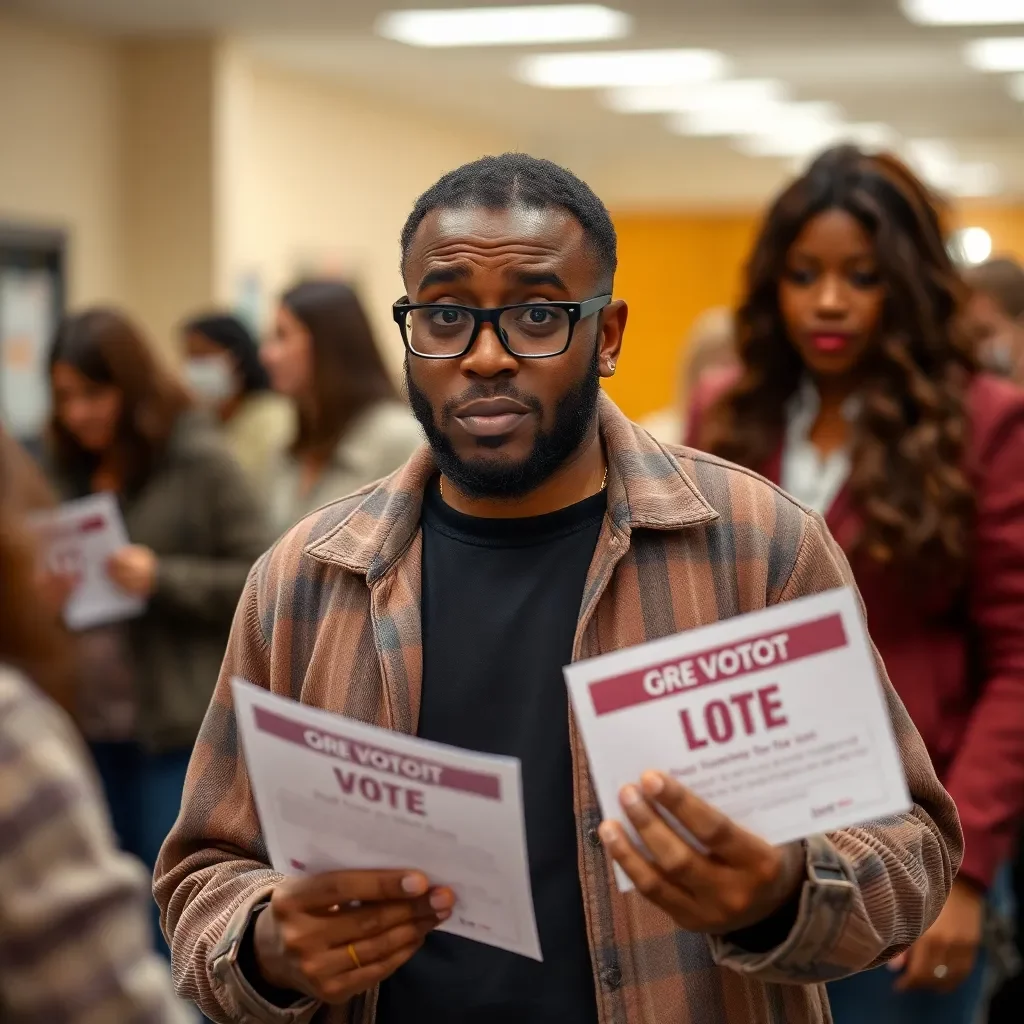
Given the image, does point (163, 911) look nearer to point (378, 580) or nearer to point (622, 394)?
point (378, 580)

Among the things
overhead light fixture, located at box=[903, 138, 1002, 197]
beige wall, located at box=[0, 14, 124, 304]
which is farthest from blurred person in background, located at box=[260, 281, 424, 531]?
overhead light fixture, located at box=[903, 138, 1002, 197]

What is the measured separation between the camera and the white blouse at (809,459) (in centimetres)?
268

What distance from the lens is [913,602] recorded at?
8.39 ft

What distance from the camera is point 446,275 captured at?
5.69 ft

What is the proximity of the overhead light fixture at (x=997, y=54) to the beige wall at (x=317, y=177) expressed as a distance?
13.3ft

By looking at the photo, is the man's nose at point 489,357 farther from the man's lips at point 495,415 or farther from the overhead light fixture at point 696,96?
the overhead light fixture at point 696,96

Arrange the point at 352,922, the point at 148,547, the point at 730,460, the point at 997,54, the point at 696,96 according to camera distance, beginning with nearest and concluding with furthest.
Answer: the point at 352,922 → the point at 730,460 → the point at 148,547 → the point at 997,54 → the point at 696,96

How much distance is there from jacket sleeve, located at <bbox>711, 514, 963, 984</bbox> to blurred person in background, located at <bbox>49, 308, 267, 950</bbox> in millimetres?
2386

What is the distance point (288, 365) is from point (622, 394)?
14945 millimetres

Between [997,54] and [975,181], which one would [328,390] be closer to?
[997,54]

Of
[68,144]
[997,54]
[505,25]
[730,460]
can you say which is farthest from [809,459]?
[997,54]

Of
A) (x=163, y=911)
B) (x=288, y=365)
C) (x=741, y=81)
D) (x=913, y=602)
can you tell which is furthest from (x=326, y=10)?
(x=163, y=911)

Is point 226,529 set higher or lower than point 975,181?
lower

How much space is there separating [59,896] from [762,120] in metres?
13.9
